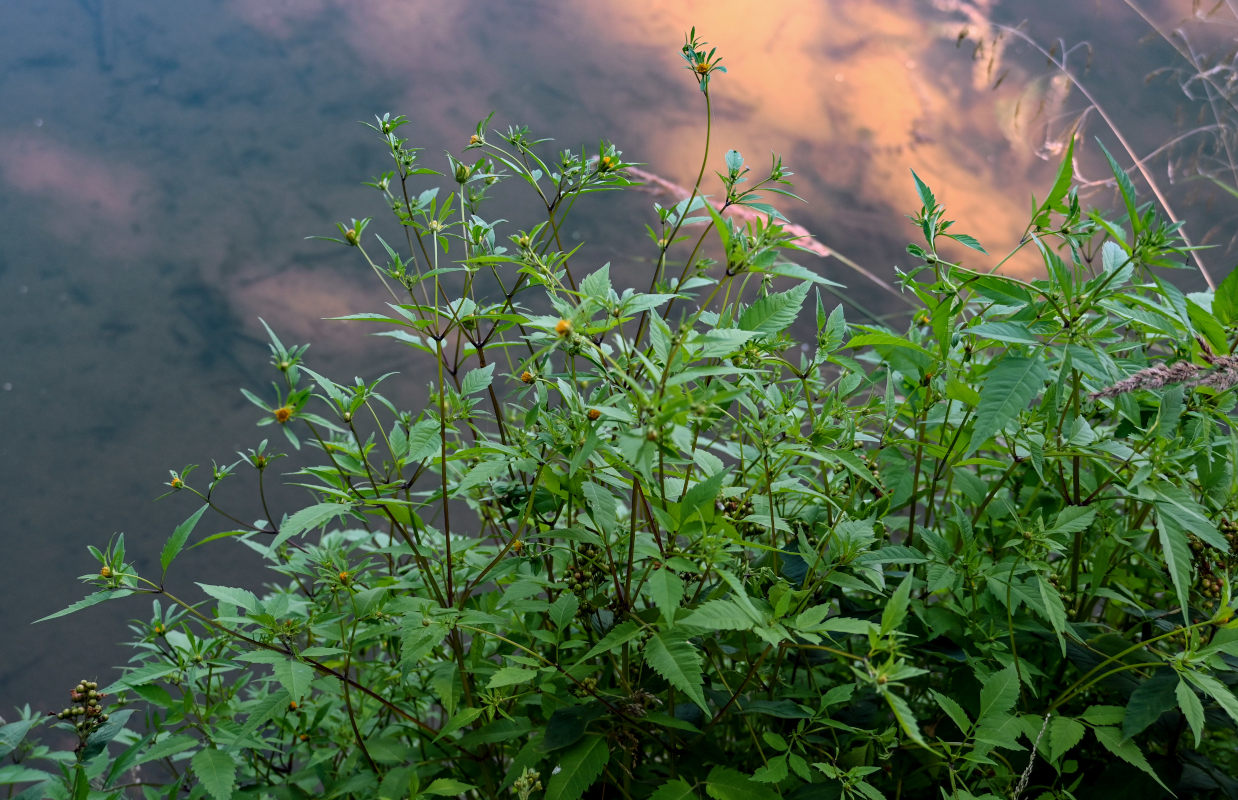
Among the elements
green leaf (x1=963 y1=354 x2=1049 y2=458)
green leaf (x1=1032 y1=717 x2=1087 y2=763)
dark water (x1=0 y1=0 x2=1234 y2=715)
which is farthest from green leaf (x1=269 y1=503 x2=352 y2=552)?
dark water (x1=0 y1=0 x2=1234 y2=715)

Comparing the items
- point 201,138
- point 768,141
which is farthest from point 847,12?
point 201,138

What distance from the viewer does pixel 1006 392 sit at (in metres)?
0.63

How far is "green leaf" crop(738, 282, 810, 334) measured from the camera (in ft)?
2.37

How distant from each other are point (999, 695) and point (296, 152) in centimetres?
274

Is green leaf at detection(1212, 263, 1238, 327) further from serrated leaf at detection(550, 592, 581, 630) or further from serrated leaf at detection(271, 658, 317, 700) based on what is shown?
serrated leaf at detection(271, 658, 317, 700)

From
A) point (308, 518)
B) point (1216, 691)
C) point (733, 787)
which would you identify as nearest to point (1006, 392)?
point (1216, 691)

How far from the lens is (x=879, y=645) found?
0.56m

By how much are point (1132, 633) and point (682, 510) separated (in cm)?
59

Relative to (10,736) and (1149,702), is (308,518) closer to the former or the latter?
(10,736)

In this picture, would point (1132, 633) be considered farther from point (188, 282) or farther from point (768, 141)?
point (188, 282)

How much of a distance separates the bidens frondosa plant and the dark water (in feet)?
5.02

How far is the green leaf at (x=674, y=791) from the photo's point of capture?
2.34ft

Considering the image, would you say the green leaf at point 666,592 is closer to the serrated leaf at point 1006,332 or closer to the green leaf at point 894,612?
the green leaf at point 894,612

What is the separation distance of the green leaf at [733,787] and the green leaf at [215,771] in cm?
43
